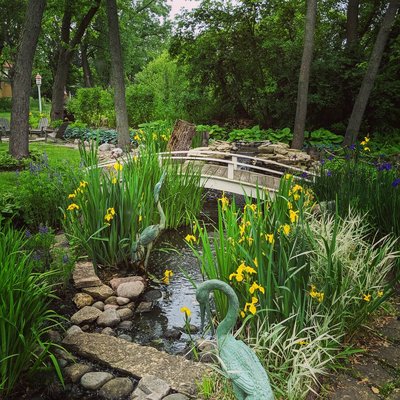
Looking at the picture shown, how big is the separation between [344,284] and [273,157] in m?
5.90

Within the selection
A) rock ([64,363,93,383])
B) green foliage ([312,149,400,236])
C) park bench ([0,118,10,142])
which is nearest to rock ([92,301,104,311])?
rock ([64,363,93,383])

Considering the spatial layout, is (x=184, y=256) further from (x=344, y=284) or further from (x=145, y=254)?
(x=344, y=284)

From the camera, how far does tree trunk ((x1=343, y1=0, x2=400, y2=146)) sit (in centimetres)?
914

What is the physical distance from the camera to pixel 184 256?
490cm

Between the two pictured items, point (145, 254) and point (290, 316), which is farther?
point (145, 254)

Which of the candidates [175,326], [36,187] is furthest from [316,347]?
[36,187]

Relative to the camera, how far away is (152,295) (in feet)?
12.9

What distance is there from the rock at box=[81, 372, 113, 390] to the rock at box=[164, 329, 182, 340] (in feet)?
2.43

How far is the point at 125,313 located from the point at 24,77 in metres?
6.41

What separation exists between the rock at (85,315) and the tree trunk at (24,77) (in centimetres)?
580

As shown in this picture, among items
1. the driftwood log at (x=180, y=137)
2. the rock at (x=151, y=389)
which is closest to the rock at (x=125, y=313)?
the rock at (x=151, y=389)

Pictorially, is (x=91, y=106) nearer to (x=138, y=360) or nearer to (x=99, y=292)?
(x=99, y=292)

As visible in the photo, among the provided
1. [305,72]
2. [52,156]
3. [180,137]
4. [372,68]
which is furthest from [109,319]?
[372,68]

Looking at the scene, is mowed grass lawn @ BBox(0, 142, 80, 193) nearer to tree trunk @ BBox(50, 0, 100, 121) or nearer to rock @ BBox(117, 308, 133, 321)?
rock @ BBox(117, 308, 133, 321)
